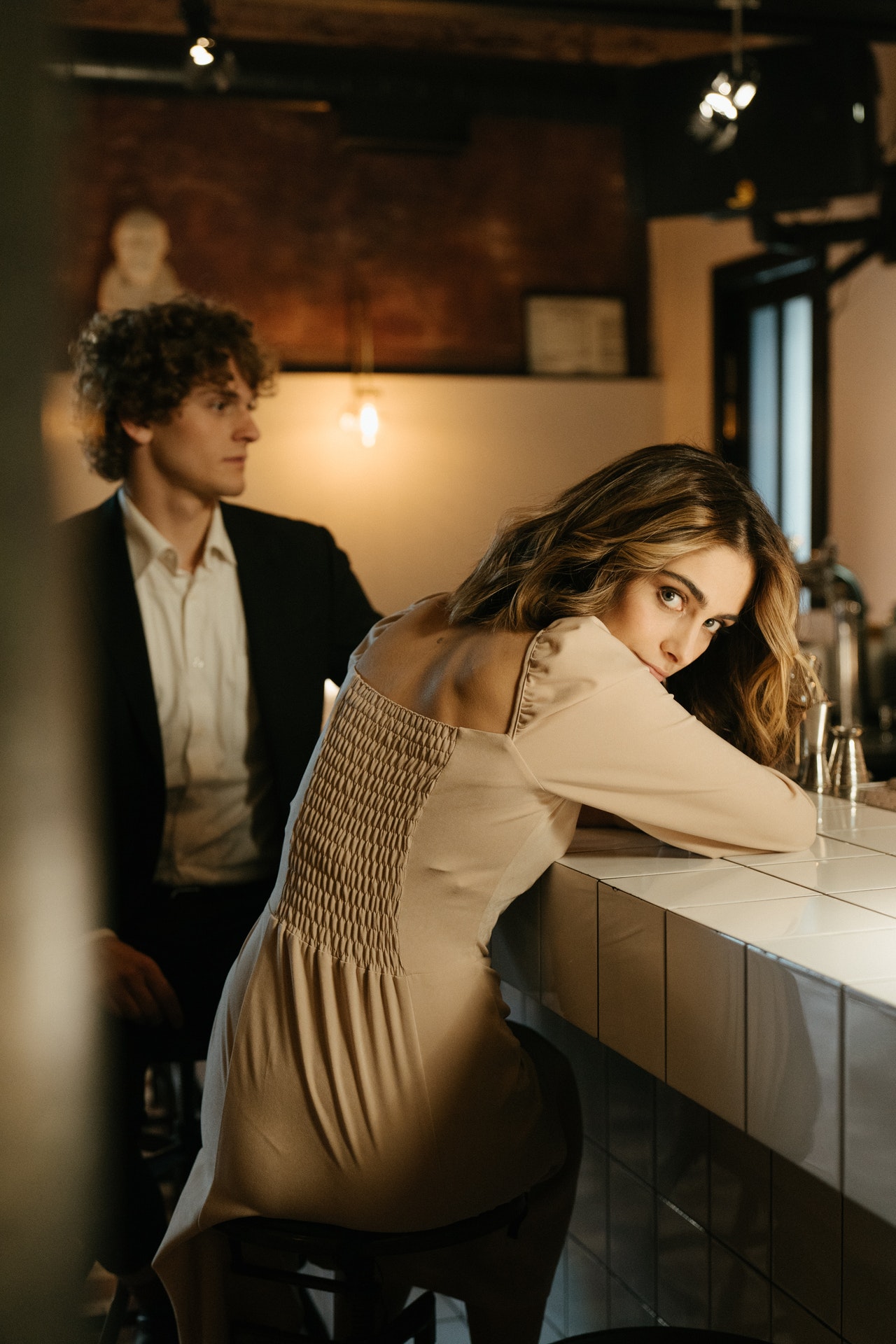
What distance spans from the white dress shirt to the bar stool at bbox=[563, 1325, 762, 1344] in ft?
3.23

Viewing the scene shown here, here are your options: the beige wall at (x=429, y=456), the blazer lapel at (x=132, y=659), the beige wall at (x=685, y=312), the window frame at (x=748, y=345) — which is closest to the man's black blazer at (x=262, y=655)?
the blazer lapel at (x=132, y=659)

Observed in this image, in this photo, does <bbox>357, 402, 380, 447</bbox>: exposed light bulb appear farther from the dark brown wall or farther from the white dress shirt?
the white dress shirt

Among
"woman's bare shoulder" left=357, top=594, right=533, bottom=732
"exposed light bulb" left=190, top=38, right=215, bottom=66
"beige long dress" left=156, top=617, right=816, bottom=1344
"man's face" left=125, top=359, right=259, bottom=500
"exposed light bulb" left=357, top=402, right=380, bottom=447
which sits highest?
"exposed light bulb" left=190, top=38, right=215, bottom=66

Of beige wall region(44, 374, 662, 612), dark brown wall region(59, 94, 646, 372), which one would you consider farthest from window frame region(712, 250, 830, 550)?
dark brown wall region(59, 94, 646, 372)

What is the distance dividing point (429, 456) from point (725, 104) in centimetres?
231

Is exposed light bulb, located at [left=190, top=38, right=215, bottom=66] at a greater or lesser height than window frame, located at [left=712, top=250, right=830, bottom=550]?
greater

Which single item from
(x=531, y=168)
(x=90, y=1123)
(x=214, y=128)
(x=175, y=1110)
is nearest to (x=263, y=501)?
(x=214, y=128)

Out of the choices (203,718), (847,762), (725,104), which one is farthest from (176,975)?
(725,104)

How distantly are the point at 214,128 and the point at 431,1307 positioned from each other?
5260mm

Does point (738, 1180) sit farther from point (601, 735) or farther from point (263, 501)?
point (263, 501)

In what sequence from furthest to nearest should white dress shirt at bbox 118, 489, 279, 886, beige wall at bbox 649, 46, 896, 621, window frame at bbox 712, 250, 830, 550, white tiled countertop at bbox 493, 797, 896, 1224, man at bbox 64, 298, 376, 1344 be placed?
1. window frame at bbox 712, 250, 830, 550
2. beige wall at bbox 649, 46, 896, 621
3. white dress shirt at bbox 118, 489, 279, 886
4. man at bbox 64, 298, 376, 1344
5. white tiled countertop at bbox 493, 797, 896, 1224

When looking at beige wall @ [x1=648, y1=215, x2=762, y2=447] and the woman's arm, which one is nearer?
the woman's arm

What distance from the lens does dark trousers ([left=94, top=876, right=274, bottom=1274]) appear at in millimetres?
1636

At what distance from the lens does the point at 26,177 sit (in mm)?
184
